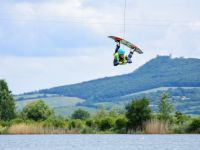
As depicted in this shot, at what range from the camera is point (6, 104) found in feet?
473

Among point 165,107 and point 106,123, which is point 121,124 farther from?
point 165,107

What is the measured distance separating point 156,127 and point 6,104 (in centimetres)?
4771

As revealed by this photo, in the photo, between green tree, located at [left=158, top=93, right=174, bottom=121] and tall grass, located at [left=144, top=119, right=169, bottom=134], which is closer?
tall grass, located at [left=144, top=119, right=169, bottom=134]

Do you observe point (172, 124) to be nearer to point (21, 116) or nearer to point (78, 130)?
point (78, 130)

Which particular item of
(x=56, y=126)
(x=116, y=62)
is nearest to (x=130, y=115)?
(x=56, y=126)

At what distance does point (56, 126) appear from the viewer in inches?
4368

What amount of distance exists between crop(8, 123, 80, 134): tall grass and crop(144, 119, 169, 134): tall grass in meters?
10.3

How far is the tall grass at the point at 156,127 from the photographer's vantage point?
336 feet

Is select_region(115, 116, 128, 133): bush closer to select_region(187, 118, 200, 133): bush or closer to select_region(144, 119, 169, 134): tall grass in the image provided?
select_region(144, 119, 169, 134): tall grass

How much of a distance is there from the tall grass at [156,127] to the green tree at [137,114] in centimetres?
152

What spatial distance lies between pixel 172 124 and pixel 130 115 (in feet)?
20.4

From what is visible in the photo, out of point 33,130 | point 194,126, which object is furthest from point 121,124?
point 33,130

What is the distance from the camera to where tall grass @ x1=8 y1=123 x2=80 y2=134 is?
106625 mm

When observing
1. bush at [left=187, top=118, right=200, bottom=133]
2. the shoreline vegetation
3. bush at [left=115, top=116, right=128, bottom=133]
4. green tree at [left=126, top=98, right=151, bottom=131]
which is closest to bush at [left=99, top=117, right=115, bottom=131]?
the shoreline vegetation
